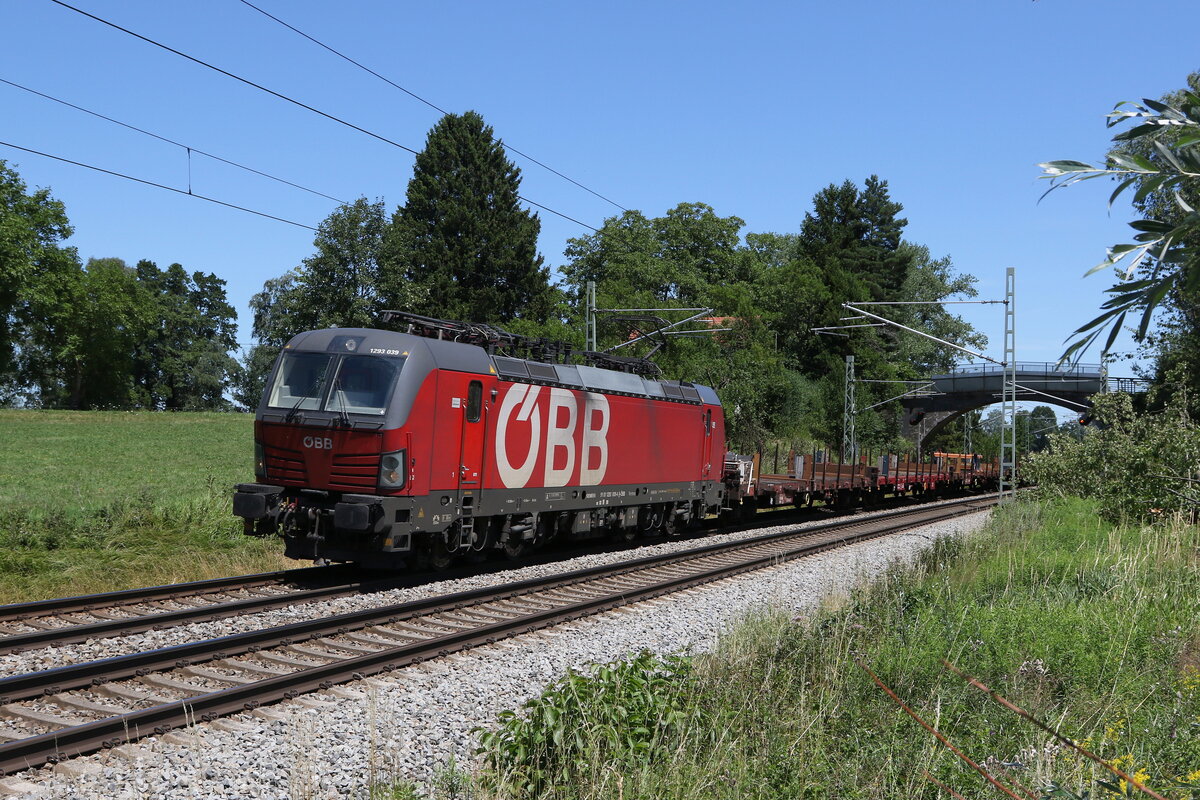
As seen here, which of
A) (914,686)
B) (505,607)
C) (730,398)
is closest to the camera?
(914,686)

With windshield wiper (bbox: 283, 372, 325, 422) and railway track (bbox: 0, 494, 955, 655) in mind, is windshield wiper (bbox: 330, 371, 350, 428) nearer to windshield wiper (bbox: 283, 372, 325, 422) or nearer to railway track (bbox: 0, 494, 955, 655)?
windshield wiper (bbox: 283, 372, 325, 422)

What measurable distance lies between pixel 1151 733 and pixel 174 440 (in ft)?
174

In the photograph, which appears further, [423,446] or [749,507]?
[749,507]

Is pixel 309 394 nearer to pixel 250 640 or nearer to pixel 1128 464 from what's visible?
pixel 250 640

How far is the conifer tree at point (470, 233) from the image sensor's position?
5644cm

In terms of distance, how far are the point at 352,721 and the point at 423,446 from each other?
568 cm

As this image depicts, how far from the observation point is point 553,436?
15.3 meters

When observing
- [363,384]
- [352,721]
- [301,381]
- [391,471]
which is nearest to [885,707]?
[352,721]

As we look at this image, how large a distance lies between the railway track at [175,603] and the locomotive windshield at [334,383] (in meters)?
2.35

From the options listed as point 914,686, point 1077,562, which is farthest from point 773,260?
point 914,686

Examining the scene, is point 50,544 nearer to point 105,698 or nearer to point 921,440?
point 105,698

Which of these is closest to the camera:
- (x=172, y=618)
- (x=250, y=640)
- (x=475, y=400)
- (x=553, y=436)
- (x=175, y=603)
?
(x=250, y=640)

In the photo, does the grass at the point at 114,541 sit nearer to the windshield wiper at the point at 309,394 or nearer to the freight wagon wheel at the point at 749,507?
the windshield wiper at the point at 309,394

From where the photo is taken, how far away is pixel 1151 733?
17.9ft
